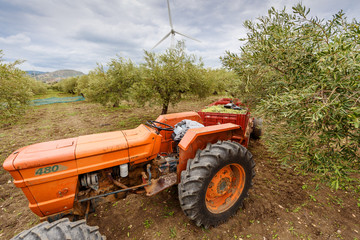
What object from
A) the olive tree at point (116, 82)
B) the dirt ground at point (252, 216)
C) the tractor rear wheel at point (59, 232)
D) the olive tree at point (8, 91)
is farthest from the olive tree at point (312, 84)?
the olive tree at point (116, 82)

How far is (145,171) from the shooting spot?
2463 millimetres

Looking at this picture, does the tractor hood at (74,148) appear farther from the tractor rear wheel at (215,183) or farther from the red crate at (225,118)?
the red crate at (225,118)

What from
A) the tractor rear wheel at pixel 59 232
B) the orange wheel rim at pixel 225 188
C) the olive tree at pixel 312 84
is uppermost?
the olive tree at pixel 312 84

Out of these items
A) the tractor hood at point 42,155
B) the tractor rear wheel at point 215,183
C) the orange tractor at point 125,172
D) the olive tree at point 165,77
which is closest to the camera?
the tractor hood at point 42,155

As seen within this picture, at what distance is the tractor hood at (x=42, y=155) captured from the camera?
5.17 feet

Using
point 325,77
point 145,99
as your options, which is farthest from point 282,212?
point 145,99

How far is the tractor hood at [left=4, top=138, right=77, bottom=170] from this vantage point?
1.58m

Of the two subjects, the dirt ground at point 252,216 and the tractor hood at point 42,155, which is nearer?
the tractor hood at point 42,155

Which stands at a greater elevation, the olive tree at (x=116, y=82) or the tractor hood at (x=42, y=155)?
the olive tree at (x=116, y=82)

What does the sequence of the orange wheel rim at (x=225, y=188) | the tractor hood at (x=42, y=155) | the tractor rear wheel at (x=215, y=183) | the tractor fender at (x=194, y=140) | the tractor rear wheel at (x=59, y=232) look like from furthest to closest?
1. the orange wheel rim at (x=225, y=188)
2. the tractor fender at (x=194, y=140)
3. the tractor rear wheel at (x=215, y=183)
4. the tractor hood at (x=42, y=155)
5. the tractor rear wheel at (x=59, y=232)

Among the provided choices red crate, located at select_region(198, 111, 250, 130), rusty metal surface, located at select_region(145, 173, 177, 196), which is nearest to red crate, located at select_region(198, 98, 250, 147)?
red crate, located at select_region(198, 111, 250, 130)

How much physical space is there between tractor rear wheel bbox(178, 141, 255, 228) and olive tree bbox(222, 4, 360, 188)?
0.62 m

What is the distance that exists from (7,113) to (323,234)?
7285 millimetres

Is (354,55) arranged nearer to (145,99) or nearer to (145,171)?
(145,171)
